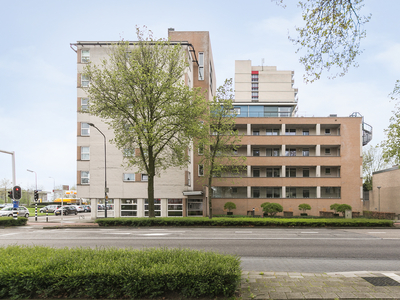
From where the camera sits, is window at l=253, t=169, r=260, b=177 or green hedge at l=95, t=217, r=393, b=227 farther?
window at l=253, t=169, r=260, b=177

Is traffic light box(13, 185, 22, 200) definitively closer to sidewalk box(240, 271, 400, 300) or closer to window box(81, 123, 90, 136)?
window box(81, 123, 90, 136)

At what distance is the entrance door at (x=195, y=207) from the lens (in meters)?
34.9

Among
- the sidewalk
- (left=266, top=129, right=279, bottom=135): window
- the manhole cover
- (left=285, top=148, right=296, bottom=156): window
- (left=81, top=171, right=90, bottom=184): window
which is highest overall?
(left=266, top=129, right=279, bottom=135): window

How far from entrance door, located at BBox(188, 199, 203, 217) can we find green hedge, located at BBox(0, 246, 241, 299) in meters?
29.2

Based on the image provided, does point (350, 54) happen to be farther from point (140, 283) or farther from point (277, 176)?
point (277, 176)

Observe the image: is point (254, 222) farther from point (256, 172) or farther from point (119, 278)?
point (256, 172)

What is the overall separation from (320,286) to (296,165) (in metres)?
36.9

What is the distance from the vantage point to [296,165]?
41.2m

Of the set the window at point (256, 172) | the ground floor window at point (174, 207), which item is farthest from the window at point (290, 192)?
the ground floor window at point (174, 207)

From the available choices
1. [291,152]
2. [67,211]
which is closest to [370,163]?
[291,152]

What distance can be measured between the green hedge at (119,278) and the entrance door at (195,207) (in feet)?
95.8

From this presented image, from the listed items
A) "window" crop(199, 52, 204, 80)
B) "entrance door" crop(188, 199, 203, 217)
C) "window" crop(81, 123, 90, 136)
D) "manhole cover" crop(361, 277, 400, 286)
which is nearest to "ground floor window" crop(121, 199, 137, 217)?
"entrance door" crop(188, 199, 203, 217)

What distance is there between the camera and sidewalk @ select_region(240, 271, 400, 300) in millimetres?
5535

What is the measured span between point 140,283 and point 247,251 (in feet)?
21.7
